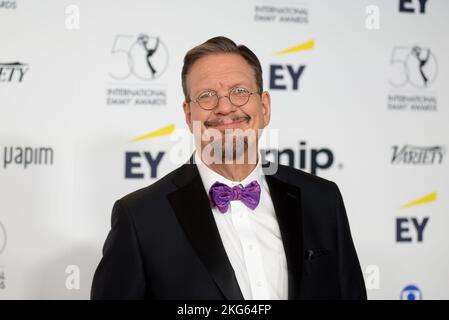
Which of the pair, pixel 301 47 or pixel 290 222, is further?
pixel 301 47

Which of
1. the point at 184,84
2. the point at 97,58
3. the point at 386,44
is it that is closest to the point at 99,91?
the point at 97,58

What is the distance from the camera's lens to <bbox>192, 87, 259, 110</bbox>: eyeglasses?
179cm

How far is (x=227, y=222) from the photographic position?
69.0 inches

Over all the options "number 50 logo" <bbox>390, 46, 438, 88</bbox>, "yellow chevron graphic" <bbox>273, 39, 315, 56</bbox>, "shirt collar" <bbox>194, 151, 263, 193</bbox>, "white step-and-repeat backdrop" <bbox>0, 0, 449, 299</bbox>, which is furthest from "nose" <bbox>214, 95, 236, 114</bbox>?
"number 50 logo" <bbox>390, 46, 438, 88</bbox>

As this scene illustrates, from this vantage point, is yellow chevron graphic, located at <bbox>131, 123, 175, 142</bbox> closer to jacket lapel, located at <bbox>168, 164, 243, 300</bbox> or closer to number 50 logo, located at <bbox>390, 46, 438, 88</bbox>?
jacket lapel, located at <bbox>168, 164, 243, 300</bbox>

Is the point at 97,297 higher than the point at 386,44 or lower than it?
lower

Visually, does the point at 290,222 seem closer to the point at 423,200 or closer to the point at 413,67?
the point at 423,200

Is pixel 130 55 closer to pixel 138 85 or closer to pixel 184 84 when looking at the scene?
pixel 138 85

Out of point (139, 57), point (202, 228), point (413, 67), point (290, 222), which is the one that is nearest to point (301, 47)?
point (413, 67)

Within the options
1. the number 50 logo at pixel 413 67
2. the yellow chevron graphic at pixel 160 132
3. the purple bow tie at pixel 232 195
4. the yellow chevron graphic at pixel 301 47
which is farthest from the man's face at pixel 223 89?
the number 50 logo at pixel 413 67

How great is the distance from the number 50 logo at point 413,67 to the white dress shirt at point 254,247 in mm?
1777

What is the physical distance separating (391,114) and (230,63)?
172 cm

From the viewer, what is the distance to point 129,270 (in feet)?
5.30

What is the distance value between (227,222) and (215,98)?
1.41 feet
